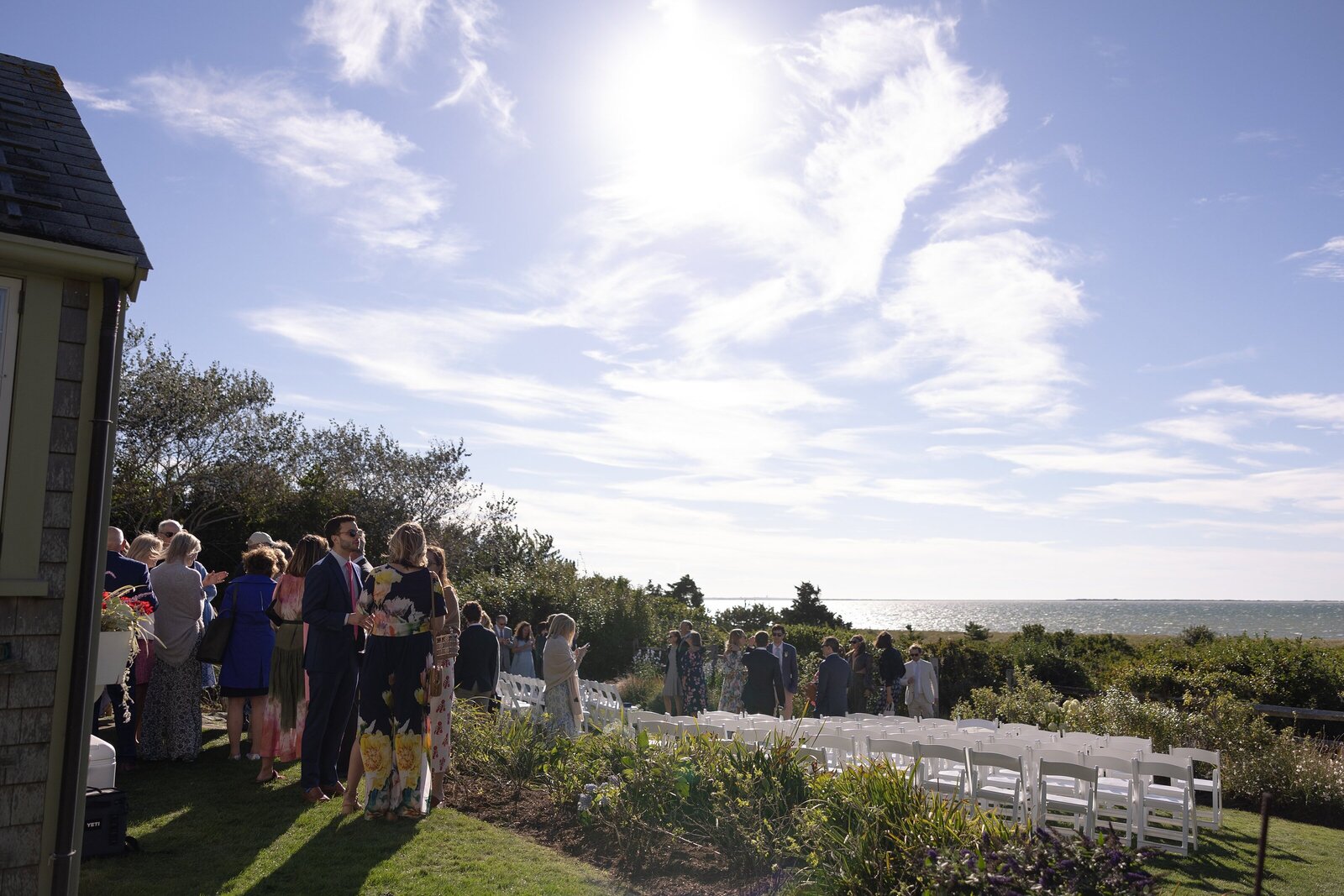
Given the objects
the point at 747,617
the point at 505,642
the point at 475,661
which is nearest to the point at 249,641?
the point at 475,661

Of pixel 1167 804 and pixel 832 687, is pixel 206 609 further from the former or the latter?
pixel 1167 804

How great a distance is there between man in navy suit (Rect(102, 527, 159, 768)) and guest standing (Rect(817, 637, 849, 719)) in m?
7.88

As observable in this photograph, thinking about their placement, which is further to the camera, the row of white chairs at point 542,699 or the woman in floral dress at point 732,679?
the woman in floral dress at point 732,679

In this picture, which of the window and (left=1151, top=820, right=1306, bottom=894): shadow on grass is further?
(left=1151, top=820, right=1306, bottom=894): shadow on grass

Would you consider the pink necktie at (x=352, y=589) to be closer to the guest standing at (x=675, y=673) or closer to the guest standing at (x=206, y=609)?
the guest standing at (x=206, y=609)

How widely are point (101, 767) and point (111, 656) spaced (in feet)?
2.11

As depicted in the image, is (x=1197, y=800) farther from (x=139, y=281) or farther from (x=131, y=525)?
(x=131, y=525)

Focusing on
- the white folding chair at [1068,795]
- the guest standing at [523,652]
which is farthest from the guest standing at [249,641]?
the guest standing at [523,652]

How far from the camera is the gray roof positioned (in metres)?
4.94

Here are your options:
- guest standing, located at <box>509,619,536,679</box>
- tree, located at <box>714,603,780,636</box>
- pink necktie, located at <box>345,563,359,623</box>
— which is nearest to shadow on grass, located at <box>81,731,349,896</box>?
pink necktie, located at <box>345,563,359,623</box>

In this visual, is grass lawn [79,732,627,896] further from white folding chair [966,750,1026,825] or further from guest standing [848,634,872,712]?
guest standing [848,634,872,712]

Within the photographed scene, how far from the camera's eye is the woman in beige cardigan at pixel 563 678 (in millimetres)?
8867

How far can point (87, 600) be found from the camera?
483cm

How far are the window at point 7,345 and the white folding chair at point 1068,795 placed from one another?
6.35m
